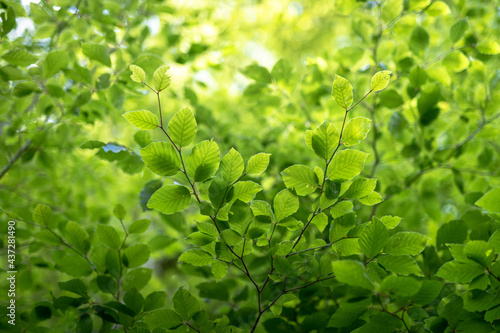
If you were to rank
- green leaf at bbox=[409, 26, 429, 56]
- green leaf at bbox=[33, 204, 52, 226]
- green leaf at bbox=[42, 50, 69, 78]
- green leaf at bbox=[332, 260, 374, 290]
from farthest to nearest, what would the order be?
green leaf at bbox=[409, 26, 429, 56]
green leaf at bbox=[42, 50, 69, 78]
green leaf at bbox=[33, 204, 52, 226]
green leaf at bbox=[332, 260, 374, 290]

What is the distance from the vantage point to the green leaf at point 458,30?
1.15 m

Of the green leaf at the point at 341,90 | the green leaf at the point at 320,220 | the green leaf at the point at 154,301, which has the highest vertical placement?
the green leaf at the point at 341,90

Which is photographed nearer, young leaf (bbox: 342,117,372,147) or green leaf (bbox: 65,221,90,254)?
young leaf (bbox: 342,117,372,147)

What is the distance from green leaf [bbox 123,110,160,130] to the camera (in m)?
0.71

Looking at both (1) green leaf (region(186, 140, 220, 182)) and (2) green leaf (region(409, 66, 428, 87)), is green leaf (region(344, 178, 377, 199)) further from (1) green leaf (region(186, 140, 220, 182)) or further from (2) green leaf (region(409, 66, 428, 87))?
(2) green leaf (region(409, 66, 428, 87))

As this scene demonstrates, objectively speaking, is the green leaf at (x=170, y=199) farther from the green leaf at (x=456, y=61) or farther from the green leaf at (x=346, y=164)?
the green leaf at (x=456, y=61)

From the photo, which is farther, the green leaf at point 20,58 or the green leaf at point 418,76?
the green leaf at point 418,76

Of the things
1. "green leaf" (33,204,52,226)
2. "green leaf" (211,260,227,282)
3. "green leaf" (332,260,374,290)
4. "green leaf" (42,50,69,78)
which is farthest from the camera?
"green leaf" (42,50,69,78)

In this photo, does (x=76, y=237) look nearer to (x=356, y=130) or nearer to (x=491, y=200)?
(x=356, y=130)

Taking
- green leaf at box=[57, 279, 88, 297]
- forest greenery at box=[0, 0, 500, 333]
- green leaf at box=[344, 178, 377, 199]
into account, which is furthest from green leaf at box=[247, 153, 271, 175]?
green leaf at box=[57, 279, 88, 297]

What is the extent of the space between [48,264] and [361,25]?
153 centimetres

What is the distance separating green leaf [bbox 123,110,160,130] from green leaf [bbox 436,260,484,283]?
0.74 m

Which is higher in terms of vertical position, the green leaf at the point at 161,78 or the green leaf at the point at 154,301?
the green leaf at the point at 161,78

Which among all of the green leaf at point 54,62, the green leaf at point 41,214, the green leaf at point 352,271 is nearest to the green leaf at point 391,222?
the green leaf at point 352,271
